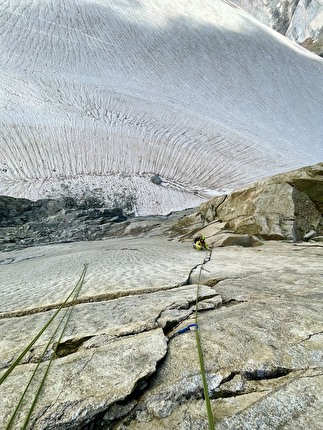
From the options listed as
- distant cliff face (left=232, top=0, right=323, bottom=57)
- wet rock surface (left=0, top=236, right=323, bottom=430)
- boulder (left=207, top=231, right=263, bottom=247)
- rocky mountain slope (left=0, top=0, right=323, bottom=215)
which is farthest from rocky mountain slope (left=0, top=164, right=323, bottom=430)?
distant cliff face (left=232, top=0, right=323, bottom=57)

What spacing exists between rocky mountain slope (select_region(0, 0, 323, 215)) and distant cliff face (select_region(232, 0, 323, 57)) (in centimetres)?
1859

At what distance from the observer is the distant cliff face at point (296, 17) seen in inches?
1687

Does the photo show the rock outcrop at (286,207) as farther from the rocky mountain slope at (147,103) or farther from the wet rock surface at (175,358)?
the rocky mountain slope at (147,103)

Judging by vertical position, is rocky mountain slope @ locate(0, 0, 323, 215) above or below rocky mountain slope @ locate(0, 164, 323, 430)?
above

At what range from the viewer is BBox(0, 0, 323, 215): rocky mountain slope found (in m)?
12.9

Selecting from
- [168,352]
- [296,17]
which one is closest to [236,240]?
[168,352]

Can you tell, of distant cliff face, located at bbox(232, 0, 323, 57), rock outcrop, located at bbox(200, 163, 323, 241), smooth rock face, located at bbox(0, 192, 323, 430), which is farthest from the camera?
distant cliff face, located at bbox(232, 0, 323, 57)

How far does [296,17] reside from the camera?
4797cm

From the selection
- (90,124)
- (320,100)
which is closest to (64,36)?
(90,124)

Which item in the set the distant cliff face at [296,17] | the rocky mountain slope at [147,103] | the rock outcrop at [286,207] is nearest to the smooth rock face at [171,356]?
the rock outcrop at [286,207]

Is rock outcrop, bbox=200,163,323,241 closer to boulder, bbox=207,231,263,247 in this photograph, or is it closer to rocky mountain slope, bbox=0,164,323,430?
boulder, bbox=207,231,263,247

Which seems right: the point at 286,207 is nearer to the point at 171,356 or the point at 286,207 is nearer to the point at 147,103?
the point at 171,356

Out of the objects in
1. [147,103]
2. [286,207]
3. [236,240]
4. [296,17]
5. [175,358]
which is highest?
[296,17]

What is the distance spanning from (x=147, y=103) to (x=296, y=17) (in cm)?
4727
